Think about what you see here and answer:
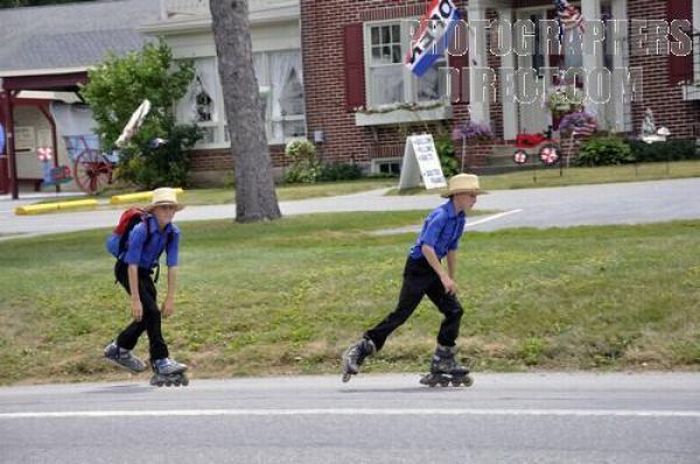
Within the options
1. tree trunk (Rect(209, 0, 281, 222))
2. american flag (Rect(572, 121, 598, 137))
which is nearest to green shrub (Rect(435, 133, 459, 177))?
american flag (Rect(572, 121, 598, 137))

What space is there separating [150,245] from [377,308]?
251 centimetres

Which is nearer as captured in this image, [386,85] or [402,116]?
[402,116]

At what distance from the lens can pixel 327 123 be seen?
27828 mm

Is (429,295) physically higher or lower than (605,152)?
lower

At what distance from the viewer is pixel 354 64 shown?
2708cm

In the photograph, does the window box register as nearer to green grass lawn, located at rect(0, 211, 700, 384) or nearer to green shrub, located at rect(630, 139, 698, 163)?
green shrub, located at rect(630, 139, 698, 163)

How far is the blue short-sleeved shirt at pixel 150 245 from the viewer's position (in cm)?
985

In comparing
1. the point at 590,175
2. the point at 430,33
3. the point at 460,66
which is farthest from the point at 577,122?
the point at 430,33

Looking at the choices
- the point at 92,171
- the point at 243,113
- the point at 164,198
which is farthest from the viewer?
the point at 92,171

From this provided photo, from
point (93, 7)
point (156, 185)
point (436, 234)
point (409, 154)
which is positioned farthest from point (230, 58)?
point (93, 7)

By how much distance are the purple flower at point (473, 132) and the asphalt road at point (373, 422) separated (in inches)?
577

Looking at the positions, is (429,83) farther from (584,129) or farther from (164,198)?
(164,198)

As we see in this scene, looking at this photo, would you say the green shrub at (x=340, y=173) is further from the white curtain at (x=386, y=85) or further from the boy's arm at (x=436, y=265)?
the boy's arm at (x=436, y=265)

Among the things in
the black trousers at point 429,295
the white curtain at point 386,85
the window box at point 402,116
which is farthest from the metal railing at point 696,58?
the black trousers at point 429,295
